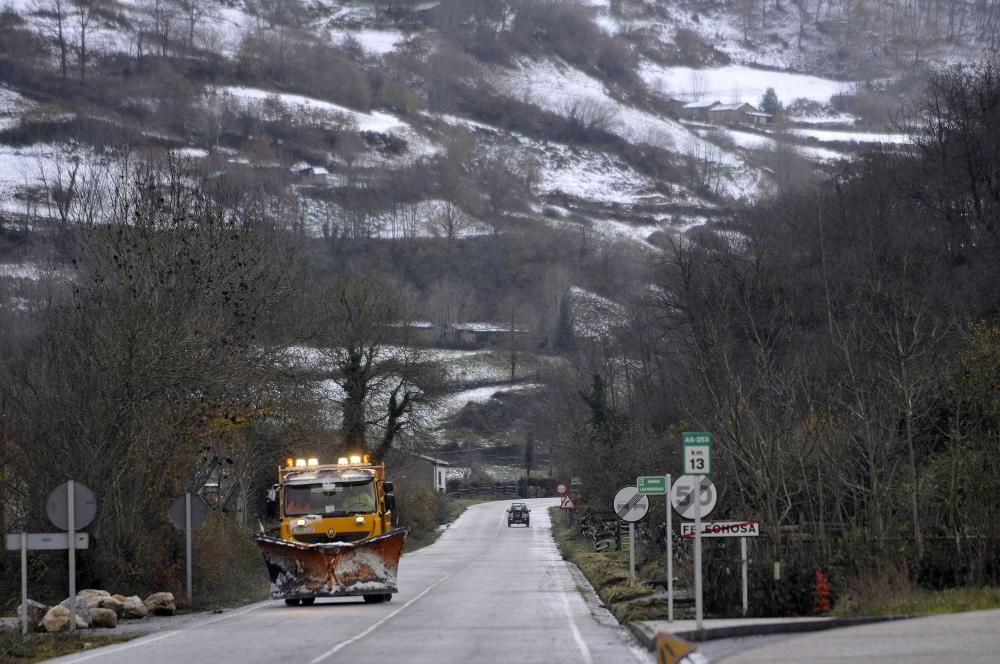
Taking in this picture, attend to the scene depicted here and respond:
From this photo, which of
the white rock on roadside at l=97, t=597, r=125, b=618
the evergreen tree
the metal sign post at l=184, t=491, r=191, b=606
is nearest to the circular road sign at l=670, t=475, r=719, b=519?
the white rock on roadside at l=97, t=597, r=125, b=618

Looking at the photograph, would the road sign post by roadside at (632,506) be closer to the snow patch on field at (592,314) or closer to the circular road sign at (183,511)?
the circular road sign at (183,511)

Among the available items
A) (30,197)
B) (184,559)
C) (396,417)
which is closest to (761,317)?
(396,417)

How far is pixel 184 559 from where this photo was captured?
33.6 meters

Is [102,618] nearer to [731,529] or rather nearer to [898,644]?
[731,529]

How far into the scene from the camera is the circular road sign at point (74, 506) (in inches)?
914

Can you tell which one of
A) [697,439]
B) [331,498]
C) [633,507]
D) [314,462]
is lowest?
[633,507]

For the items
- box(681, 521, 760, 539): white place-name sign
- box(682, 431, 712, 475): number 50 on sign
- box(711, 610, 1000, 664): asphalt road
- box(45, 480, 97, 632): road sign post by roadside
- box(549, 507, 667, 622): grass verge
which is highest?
box(682, 431, 712, 475): number 50 on sign

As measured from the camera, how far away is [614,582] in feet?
111

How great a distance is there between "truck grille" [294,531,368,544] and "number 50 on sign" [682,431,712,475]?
38.9 ft

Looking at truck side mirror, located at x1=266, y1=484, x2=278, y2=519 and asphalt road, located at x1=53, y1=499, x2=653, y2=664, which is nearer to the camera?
asphalt road, located at x1=53, y1=499, x2=653, y2=664

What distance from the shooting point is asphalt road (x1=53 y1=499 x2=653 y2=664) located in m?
19.5

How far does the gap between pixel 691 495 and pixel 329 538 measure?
11615 millimetres

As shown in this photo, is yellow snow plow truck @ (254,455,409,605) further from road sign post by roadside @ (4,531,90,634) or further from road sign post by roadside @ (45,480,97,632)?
road sign post by roadside @ (4,531,90,634)

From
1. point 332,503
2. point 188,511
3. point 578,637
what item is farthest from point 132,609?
point 578,637
